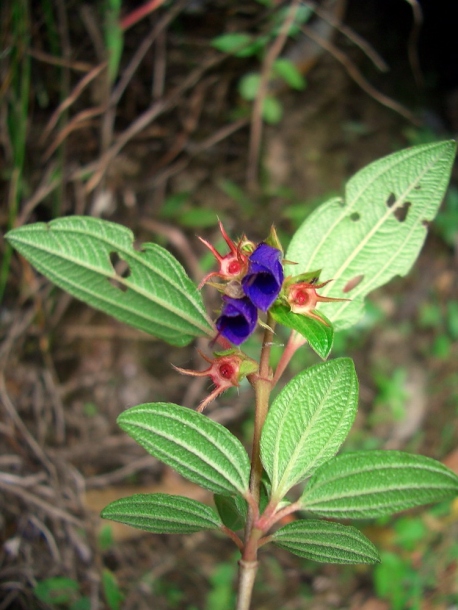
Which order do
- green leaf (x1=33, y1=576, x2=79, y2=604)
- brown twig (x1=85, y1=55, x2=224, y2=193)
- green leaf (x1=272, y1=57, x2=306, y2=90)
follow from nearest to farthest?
green leaf (x1=33, y1=576, x2=79, y2=604) < brown twig (x1=85, y1=55, x2=224, y2=193) < green leaf (x1=272, y1=57, x2=306, y2=90)

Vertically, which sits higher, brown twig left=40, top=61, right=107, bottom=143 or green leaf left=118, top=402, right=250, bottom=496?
brown twig left=40, top=61, right=107, bottom=143

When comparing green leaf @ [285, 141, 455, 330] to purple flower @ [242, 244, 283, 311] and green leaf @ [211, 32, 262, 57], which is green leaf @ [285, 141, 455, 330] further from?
green leaf @ [211, 32, 262, 57]

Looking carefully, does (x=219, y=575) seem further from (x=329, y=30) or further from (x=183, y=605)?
(x=329, y=30)

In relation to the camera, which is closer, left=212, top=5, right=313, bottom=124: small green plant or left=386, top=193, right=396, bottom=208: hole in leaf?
left=386, top=193, right=396, bottom=208: hole in leaf

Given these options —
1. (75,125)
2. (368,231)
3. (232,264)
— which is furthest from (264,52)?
(232,264)

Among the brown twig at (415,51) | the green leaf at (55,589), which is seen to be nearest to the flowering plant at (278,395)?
the green leaf at (55,589)

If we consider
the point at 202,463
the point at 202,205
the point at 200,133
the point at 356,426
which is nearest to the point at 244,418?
the point at 356,426

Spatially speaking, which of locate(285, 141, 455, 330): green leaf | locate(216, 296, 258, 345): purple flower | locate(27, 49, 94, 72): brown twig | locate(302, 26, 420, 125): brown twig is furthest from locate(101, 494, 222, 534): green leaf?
locate(302, 26, 420, 125): brown twig
